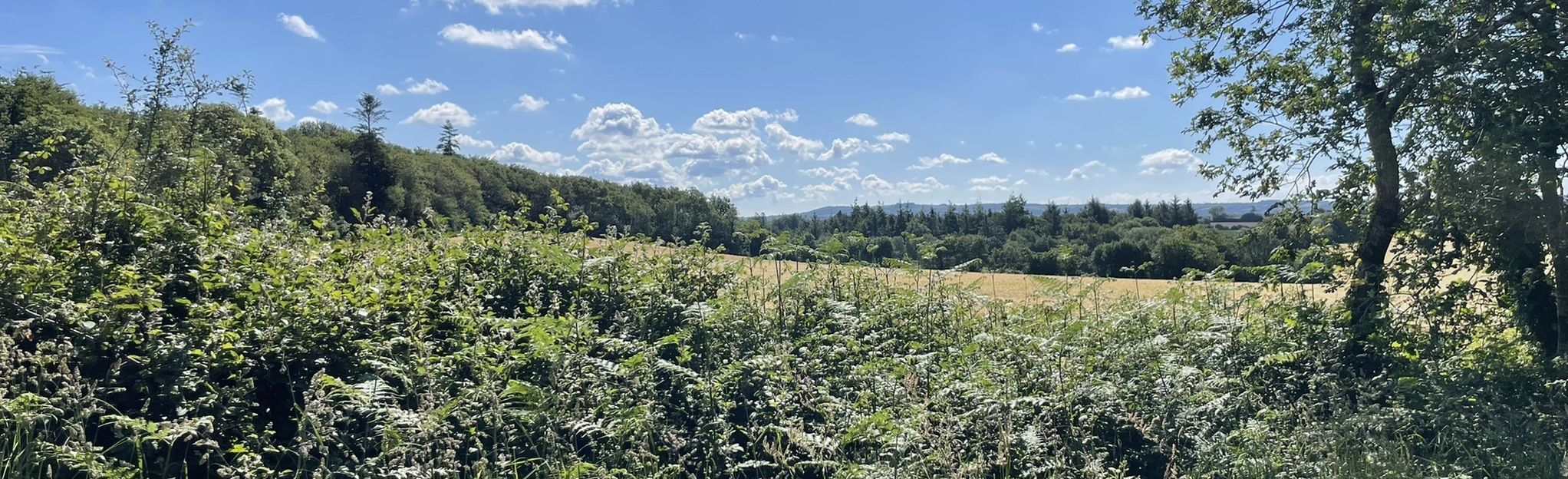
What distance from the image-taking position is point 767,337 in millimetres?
6031

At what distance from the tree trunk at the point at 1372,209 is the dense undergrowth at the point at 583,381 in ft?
0.68

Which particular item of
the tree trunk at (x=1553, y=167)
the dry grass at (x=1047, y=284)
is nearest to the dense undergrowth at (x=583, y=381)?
the tree trunk at (x=1553, y=167)

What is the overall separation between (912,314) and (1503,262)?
4.46m

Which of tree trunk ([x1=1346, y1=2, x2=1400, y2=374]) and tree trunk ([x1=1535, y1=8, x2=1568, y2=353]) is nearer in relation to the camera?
tree trunk ([x1=1535, y1=8, x2=1568, y2=353])

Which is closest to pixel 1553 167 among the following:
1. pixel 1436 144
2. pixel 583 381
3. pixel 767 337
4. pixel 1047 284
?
pixel 1436 144

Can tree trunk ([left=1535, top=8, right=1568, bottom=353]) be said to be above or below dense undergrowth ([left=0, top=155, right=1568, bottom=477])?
above

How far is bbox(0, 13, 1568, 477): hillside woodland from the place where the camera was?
3.77 metres

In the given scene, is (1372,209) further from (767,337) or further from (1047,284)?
(767,337)

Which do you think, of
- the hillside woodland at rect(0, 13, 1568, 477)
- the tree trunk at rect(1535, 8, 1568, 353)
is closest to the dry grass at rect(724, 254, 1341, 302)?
the hillside woodland at rect(0, 13, 1568, 477)

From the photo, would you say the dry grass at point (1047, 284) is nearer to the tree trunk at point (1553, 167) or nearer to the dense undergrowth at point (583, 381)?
the dense undergrowth at point (583, 381)

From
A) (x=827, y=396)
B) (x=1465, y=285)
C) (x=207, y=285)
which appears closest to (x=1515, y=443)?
(x=1465, y=285)

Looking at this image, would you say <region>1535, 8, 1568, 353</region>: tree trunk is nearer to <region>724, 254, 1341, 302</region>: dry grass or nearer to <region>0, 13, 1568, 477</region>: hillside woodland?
<region>0, 13, 1568, 477</region>: hillside woodland

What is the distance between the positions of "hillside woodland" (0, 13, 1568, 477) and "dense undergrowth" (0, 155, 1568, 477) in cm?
3

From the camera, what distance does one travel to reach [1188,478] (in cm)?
436
